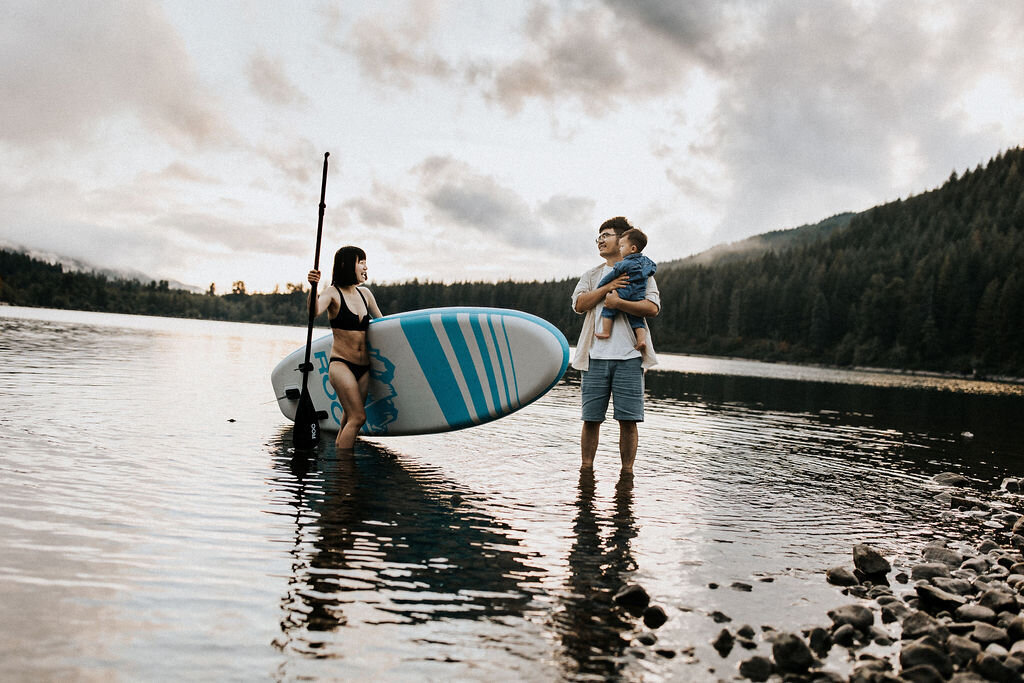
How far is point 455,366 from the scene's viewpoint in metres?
9.93

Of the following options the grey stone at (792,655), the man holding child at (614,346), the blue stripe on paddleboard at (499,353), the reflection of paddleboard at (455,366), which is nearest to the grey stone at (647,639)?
the grey stone at (792,655)

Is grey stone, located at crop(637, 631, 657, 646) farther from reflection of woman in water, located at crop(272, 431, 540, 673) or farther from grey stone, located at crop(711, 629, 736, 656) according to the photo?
reflection of woman in water, located at crop(272, 431, 540, 673)

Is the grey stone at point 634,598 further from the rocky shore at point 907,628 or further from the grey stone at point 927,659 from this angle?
the grey stone at point 927,659

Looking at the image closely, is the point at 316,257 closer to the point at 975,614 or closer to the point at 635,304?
the point at 635,304

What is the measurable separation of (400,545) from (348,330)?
4651 millimetres

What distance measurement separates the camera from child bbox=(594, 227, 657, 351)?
26.7ft

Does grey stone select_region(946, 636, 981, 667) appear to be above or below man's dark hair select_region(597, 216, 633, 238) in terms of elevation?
below

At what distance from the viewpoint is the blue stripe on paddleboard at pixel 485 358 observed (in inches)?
384

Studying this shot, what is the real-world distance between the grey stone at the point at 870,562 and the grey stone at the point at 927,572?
0.54ft

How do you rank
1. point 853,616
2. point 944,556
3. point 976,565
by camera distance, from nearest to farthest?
point 853,616 < point 976,565 < point 944,556

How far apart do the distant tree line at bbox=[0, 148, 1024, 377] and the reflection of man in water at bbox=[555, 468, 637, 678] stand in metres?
108

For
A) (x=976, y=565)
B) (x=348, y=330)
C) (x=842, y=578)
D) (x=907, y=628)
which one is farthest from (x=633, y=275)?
(x=907, y=628)

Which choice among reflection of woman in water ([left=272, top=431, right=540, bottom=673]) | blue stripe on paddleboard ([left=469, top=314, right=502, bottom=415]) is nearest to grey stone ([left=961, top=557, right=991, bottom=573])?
reflection of woman in water ([left=272, top=431, right=540, bottom=673])

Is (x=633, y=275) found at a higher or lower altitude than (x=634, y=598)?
higher
